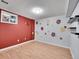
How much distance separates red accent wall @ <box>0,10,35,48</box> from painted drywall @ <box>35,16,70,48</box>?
741 mm

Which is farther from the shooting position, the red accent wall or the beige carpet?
the red accent wall

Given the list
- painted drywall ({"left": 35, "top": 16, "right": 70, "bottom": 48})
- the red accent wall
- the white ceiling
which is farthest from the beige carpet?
the white ceiling

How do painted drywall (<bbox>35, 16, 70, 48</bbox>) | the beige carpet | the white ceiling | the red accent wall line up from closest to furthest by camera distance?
the white ceiling
the beige carpet
the red accent wall
painted drywall (<bbox>35, 16, 70, 48</bbox>)

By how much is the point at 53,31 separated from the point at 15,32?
2586 mm

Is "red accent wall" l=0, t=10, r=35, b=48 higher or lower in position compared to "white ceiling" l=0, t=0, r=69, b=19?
lower

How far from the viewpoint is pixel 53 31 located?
13.3 feet

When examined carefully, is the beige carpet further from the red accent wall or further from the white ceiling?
the white ceiling

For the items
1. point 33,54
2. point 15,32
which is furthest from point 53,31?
point 15,32

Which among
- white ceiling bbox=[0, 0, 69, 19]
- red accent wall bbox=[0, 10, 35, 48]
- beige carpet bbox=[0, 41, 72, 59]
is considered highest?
white ceiling bbox=[0, 0, 69, 19]

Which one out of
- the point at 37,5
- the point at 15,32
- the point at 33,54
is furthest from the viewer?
the point at 15,32

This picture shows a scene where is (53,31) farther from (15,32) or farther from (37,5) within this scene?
(15,32)

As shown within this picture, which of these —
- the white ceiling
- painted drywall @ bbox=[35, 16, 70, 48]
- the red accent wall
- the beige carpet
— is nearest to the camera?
the white ceiling

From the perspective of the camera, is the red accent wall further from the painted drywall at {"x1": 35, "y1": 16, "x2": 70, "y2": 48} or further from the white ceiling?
the white ceiling

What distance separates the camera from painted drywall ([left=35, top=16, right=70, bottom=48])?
355 centimetres
